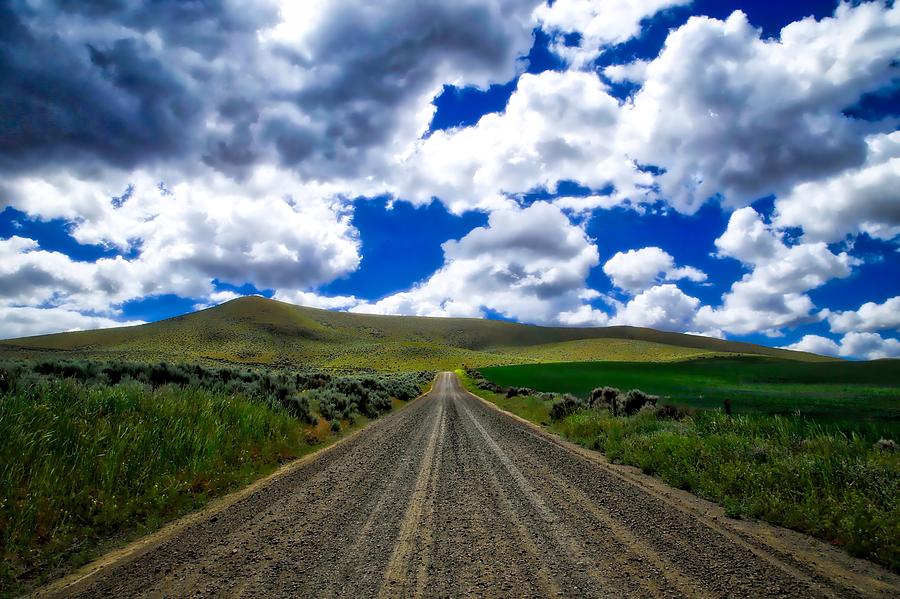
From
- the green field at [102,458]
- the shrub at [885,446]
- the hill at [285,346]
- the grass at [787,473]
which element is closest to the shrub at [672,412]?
the grass at [787,473]

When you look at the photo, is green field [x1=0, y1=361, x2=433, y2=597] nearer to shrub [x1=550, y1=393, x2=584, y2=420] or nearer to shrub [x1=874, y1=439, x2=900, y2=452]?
shrub [x1=550, y1=393, x2=584, y2=420]

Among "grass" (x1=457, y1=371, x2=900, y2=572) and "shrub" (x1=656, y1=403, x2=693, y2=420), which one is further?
"shrub" (x1=656, y1=403, x2=693, y2=420)

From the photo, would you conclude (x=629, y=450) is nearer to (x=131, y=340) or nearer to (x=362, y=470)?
(x=362, y=470)

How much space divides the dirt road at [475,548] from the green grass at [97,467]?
89 cm

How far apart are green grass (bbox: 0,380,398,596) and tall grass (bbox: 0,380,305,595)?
0.6 inches

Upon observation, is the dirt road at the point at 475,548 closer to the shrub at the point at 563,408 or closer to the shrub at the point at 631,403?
the shrub at the point at 631,403

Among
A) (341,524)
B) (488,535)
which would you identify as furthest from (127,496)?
(488,535)

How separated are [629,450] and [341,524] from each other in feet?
27.8

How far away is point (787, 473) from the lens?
761 centimetres

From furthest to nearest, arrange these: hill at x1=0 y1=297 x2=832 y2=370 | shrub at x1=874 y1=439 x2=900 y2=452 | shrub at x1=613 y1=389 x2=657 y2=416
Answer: hill at x1=0 y1=297 x2=832 y2=370 < shrub at x1=613 y1=389 x2=657 y2=416 < shrub at x1=874 y1=439 x2=900 y2=452

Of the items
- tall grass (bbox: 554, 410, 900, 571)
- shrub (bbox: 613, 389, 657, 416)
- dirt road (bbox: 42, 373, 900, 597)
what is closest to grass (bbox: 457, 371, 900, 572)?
tall grass (bbox: 554, 410, 900, 571)

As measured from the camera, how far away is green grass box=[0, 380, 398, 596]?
17.9 ft

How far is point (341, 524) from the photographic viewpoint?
6133 millimetres

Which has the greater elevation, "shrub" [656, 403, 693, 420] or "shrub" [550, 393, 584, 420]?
"shrub" [656, 403, 693, 420]
